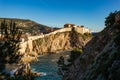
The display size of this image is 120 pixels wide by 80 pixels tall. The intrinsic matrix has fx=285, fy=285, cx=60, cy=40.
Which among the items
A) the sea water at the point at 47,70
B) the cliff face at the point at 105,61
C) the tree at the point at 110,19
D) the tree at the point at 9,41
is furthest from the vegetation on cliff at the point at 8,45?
the sea water at the point at 47,70

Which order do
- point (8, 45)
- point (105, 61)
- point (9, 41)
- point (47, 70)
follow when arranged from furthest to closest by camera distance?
point (47, 70) → point (9, 41) → point (8, 45) → point (105, 61)

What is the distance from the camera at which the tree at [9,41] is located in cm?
3288

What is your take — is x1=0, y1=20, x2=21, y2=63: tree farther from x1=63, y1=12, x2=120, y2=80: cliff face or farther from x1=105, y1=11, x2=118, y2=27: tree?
x1=105, y1=11, x2=118, y2=27: tree

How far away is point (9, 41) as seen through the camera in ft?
110

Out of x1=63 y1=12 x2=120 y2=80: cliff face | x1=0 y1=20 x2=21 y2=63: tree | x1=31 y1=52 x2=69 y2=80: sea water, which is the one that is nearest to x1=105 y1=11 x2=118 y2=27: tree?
x1=63 y1=12 x2=120 y2=80: cliff face

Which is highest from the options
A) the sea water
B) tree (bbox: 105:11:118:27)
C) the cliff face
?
tree (bbox: 105:11:118:27)

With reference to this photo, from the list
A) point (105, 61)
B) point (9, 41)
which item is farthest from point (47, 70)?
point (105, 61)

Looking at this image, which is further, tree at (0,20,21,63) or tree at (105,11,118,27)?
tree at (105,11,118,27)

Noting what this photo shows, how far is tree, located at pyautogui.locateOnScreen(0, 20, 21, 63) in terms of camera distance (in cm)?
3288

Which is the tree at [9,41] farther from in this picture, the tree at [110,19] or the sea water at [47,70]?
the sea water at [47,70]

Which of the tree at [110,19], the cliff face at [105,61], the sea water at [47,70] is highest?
the tree at [110,19]

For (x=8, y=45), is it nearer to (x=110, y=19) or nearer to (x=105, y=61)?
(x=105, y=61)

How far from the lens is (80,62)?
41.2 m

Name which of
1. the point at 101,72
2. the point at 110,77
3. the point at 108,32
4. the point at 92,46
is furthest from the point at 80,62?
the point at 110,77
